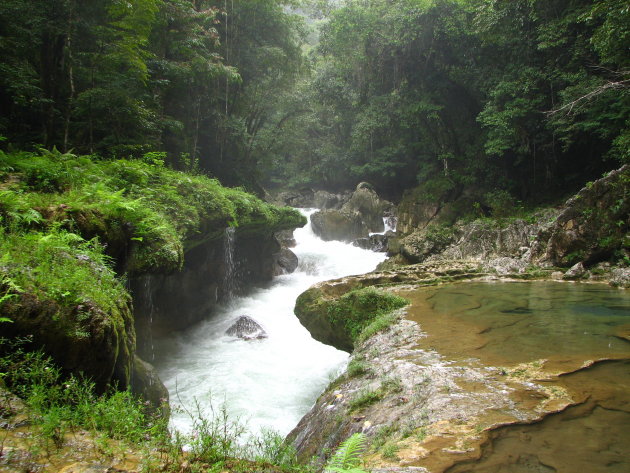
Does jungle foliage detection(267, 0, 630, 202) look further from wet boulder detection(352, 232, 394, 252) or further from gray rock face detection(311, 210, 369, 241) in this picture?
gray rock face detection(311, 210, 369, 241)

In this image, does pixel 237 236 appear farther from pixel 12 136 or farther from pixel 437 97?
pixel 437 97

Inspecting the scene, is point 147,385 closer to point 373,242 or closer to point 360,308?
point 360,308

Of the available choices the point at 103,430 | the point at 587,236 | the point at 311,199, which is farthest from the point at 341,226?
the point at 103,430

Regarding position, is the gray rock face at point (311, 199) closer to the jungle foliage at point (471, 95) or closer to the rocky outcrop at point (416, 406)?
the jungle foliage at point (471, 95)

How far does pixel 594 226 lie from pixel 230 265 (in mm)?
12035

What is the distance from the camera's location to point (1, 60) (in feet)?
27.9

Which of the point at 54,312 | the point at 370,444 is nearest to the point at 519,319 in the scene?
the point at 370,444

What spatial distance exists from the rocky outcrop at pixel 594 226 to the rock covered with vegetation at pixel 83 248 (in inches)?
411

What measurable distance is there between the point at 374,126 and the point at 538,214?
1076 cm

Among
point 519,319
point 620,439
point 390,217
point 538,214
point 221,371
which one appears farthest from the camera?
point 390,217

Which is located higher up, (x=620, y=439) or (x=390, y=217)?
(x=390, y=217)

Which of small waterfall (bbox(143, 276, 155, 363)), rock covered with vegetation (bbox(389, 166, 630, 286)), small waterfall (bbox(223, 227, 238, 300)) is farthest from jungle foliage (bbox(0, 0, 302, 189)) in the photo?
rock covered with vegetation (bbox(389, 166, 630, 286))

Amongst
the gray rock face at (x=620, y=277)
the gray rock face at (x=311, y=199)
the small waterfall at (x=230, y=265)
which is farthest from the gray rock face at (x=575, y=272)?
the gray rock face at (x=311, y=199)

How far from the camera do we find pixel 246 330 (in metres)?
11.0
